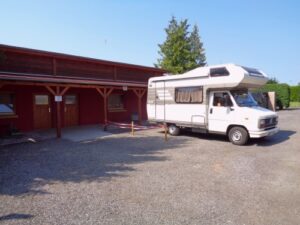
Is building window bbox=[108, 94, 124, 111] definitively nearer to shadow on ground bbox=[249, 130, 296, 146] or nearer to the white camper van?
the white camper van

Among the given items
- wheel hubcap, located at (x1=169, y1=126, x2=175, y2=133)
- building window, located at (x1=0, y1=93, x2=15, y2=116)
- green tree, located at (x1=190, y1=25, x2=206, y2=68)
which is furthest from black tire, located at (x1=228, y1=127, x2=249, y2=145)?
green tree, located at (x1=190, y1=25, x2=206, y2=68)

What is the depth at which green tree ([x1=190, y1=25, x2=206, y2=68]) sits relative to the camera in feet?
130

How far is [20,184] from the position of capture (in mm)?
6043

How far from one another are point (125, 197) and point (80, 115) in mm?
12562

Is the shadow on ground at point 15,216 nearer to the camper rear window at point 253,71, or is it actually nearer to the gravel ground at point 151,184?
the gravel ground at point 151,184

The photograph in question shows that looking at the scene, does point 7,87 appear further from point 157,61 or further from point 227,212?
point 157,61

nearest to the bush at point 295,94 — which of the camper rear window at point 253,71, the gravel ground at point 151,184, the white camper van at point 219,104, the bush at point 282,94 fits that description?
the bush at point 282,94

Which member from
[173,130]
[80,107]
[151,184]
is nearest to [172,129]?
[173,130]

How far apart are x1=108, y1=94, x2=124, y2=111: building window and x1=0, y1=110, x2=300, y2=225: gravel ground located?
9220mm

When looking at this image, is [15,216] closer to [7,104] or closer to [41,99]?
[7,104]

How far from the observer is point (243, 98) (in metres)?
10.7

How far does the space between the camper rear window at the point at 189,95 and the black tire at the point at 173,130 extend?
4.40ft

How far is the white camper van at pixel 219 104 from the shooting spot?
1010 centimetres

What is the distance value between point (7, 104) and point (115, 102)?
775 centimetres
